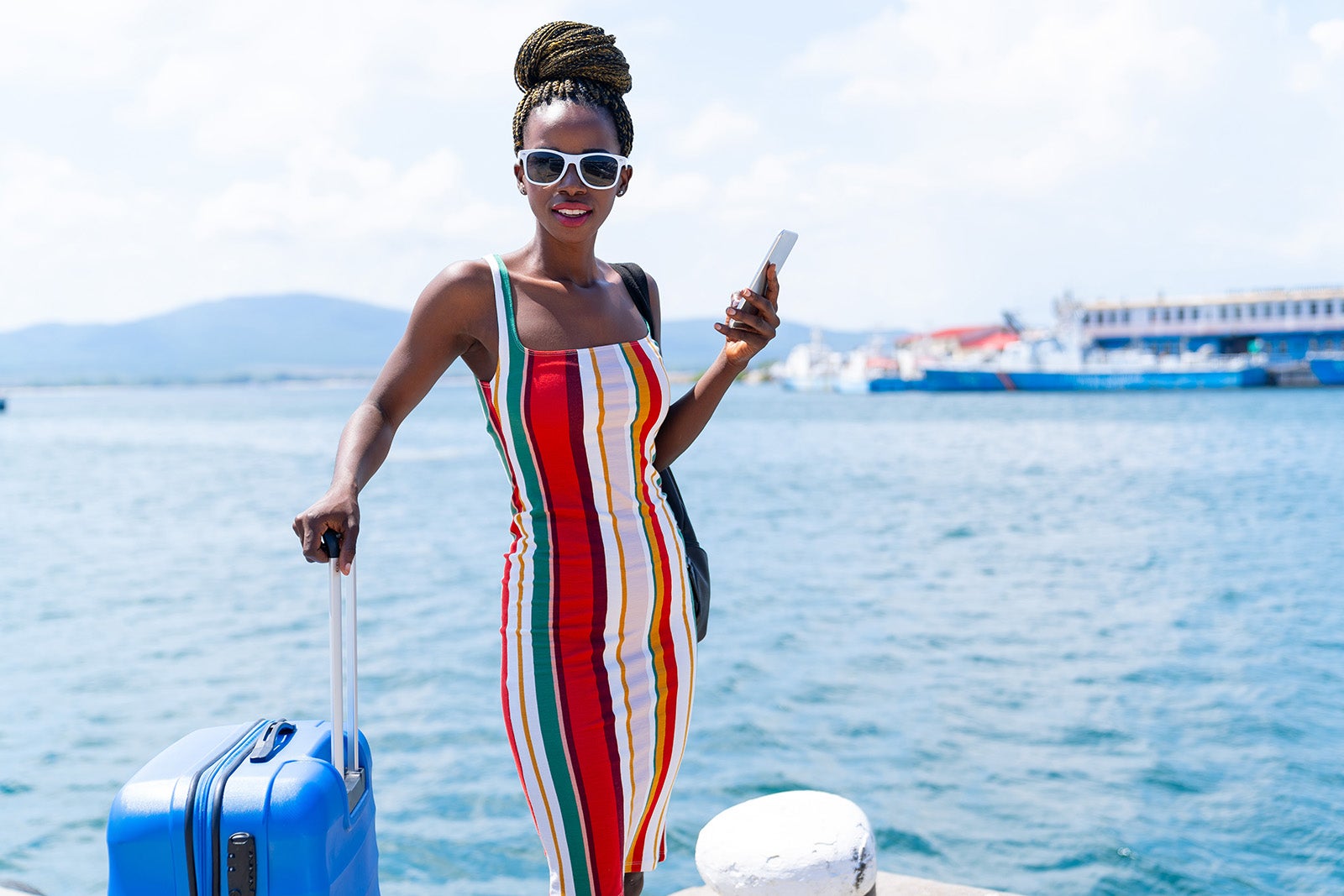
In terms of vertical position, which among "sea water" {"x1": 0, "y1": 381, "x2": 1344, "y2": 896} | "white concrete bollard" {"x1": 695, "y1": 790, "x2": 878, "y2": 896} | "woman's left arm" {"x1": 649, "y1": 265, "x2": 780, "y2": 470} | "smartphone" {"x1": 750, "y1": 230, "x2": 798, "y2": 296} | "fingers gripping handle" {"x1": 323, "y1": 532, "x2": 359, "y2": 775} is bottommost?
"sea water" {"x1": 0, "y1": 381, "x2": 1344, "y2": 896}

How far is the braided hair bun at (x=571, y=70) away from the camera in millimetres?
2051

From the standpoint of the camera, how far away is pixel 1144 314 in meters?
72.5

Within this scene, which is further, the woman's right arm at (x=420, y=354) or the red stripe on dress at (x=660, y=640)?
the red stripe on dress at (x=660, y=640)

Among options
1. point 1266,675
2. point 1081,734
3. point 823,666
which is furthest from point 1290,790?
point 823,666

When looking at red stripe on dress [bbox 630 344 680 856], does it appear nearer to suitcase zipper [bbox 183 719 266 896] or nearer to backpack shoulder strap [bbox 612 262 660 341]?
backpack shoulder strap [bbox 612 262 660 341]

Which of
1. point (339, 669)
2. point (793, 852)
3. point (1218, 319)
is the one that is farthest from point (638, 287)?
point (1218, 319)

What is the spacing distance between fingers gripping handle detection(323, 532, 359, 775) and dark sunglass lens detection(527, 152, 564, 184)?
0.73m

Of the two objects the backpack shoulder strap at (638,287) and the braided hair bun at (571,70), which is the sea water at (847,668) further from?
the braided hair bun at (571,70)

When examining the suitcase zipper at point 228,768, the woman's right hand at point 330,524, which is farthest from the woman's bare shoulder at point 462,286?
the suitcase zipper at point 228,768

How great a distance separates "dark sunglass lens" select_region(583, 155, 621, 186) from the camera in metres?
2.04

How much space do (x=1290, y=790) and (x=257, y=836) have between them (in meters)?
7.61

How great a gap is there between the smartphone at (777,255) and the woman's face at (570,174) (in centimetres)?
32

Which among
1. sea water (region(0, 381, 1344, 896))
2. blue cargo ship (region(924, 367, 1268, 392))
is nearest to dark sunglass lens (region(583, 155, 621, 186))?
sea water (region(0, 381, 1344, 896))

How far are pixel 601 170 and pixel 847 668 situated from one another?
8.90 metres
